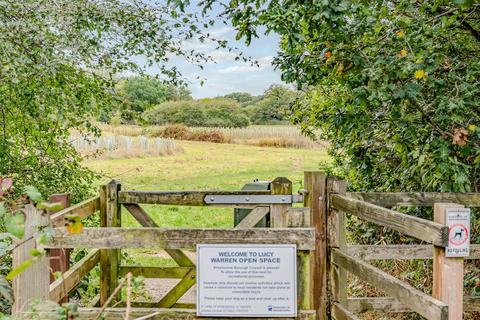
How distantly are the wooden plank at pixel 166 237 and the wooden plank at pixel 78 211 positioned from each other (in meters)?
0.13

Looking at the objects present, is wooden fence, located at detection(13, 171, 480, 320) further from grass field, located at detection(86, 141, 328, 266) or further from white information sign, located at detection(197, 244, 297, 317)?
grass field, located at detection(86, 141, 328, 266)

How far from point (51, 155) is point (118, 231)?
3537 mm

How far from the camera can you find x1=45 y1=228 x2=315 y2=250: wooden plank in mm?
2590

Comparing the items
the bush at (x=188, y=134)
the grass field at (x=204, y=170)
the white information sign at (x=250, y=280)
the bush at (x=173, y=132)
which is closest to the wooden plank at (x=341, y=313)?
the white information sign at (x=250, y=280)

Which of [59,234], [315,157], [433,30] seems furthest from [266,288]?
[315,157]

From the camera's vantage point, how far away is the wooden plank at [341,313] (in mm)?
3532

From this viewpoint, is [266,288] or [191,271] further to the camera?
[191,271]

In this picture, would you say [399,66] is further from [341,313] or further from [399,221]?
[341,313]

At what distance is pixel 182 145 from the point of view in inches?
930

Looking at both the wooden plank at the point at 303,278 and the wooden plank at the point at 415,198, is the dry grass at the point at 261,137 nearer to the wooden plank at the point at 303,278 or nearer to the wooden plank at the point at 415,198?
the wooden plank at the point at 415,198

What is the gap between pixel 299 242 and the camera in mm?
2658

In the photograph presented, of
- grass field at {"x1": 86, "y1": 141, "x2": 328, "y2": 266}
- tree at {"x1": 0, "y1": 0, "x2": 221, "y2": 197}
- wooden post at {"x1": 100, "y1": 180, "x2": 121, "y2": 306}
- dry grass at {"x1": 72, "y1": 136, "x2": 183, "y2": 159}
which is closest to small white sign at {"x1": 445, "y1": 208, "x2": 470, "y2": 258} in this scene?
wooden post at {"x1": 100, "y1": 180, "x2": 121, "y2": 306}

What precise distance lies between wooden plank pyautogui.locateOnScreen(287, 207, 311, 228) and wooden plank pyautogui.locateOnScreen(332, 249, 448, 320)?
1.87 ft

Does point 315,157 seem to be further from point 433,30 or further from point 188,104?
point 433,30
